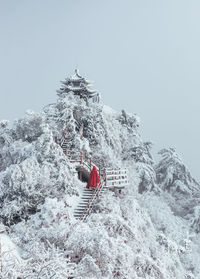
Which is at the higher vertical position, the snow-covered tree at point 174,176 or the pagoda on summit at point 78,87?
the pagoda on summit at point 78,87

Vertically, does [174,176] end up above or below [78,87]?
below

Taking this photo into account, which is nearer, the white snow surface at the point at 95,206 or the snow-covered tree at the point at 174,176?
the white snow surface at the point at 95,206

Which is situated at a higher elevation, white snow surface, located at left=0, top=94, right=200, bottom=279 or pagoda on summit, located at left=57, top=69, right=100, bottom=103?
pagoda on summit, located at left=57, top=69, right=100, bottom=103

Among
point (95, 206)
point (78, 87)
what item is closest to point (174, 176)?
point (78, 87)

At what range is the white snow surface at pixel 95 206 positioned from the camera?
8998 mm

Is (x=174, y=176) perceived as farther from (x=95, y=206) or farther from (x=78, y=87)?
(x=95, y=206)

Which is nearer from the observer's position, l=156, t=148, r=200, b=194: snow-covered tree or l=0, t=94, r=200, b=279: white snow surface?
l=0, t=94, r=200, b=279: white snow surface

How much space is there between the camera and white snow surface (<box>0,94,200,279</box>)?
9.00 m

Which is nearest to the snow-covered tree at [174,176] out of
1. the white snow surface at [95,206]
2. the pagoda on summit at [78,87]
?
the white snow surface at [95,206]

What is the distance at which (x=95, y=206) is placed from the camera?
14852 millimetres

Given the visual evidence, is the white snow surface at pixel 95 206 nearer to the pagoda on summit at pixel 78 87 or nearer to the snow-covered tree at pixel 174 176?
the snow-covered tree at pixel 174 176

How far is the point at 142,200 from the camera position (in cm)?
2280

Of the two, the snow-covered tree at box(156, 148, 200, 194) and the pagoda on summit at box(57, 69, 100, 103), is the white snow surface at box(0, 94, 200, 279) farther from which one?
the pagoda on summit at box(57, 69, 100, 103)

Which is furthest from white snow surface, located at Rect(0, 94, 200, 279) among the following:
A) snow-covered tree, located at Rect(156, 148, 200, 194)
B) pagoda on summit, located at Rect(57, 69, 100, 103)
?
pagoda on summit, located at Rect(57, 69, 100, 103)
